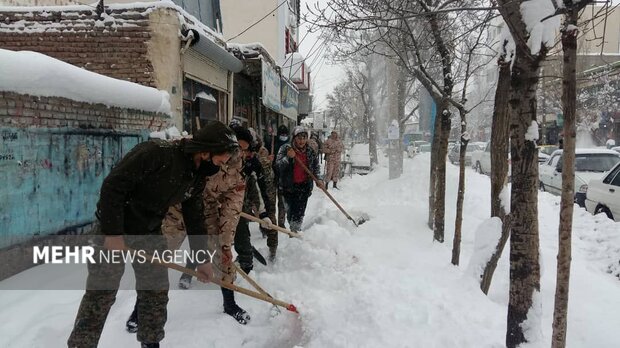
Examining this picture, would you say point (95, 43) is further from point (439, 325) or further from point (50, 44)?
point (439, 325)

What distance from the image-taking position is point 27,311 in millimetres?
3365

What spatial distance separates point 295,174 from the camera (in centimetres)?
611

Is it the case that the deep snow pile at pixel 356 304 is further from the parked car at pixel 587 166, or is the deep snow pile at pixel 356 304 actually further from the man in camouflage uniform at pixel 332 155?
the man in camouflage uniform at pixel 332 155

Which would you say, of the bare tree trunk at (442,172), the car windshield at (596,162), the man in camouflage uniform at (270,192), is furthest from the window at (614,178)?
the man in camouflage uniform at (270,192)

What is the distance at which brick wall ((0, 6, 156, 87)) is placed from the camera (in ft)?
21.6

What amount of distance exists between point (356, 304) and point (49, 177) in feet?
11.5

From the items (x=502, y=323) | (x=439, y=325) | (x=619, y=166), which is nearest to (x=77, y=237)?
(x=439, y=325)

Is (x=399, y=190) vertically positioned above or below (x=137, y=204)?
below

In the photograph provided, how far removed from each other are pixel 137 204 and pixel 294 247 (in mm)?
3191

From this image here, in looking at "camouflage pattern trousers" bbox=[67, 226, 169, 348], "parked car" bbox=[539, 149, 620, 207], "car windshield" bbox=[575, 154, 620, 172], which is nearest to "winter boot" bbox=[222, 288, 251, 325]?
"camouflage pattern trousers" bbox=[67, 226, 169, 348]

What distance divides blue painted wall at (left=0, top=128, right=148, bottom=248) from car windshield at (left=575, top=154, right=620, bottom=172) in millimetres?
11442

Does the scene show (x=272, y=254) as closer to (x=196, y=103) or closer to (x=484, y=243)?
(x=484, y=243)

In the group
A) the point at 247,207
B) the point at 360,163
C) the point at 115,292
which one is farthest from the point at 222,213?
the point at 360,163

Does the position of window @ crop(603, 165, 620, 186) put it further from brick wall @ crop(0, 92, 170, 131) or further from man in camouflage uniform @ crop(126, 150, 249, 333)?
brick wall @ crop(0, 92, 170, 131)
